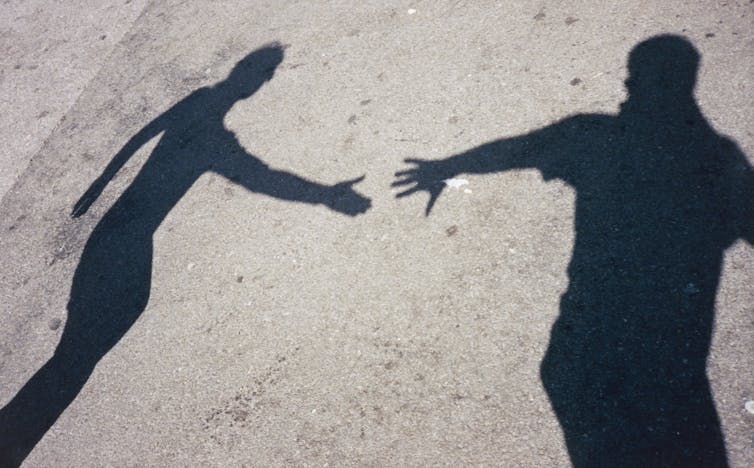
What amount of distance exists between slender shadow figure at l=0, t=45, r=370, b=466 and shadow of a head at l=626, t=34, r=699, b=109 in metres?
2.68

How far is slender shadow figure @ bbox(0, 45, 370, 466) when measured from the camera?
12.7 ft

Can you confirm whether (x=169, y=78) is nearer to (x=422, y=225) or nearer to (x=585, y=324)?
(x=422, y=225)

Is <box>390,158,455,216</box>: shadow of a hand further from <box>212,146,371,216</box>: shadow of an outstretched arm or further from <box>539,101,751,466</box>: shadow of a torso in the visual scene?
<box>539,101,751,466</box>: shadow of a torso

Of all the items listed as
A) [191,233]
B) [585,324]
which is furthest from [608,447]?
[191,233]

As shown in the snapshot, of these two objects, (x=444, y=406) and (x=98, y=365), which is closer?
(x=444, y=406)

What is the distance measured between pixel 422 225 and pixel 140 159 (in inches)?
144

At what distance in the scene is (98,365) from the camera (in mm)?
3891

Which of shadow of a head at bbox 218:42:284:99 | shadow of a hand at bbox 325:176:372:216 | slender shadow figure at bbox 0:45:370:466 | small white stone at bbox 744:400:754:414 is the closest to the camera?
small white stone at bbox 744:400:754:414

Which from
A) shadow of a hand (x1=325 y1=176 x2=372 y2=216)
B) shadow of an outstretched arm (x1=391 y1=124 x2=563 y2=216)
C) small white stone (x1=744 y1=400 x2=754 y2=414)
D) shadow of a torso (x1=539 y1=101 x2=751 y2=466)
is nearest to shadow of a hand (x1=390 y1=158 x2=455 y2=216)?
shadow of an outstretched arm (x1=391 y1=124 x2=563 y2=216)

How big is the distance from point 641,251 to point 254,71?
4776 mm

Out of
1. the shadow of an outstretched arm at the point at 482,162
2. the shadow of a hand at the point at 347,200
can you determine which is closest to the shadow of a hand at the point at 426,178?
the shadow of an outstretched arm at the point at 482,162

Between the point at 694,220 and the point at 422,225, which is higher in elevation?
the point at 422,225

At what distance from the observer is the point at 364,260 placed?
3.72 m

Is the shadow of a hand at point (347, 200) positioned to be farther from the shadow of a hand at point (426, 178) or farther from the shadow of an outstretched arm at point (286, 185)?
the shadow of a hand at point (426, 178)
